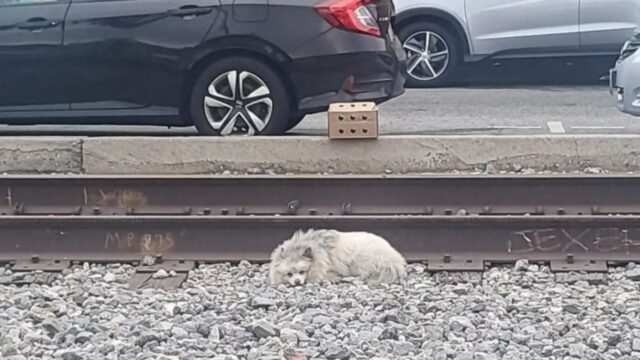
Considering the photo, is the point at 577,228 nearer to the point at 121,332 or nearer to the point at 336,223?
the point at 336,223

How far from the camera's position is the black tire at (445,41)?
16047 mm

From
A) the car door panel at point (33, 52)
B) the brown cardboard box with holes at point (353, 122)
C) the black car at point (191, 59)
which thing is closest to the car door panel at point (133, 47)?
the black car at point (191, 59)

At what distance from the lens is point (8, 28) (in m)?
9.77

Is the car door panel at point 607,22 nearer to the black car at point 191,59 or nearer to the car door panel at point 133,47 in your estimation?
the black car at point 191,59

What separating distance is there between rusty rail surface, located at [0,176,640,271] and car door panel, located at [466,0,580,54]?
8.43 m

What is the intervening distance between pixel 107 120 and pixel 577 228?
4216 millimetres

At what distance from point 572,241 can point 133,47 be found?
4.01m

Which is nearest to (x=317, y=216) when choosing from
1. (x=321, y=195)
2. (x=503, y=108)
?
(x=321, y=195)

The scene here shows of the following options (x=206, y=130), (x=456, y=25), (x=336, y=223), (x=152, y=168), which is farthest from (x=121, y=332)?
(x=456, y=25)

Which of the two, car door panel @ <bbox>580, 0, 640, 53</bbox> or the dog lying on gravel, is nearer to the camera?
the dog lying on gravel

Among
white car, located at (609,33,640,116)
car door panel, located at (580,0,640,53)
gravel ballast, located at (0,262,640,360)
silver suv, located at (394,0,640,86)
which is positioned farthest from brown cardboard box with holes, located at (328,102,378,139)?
car door panel, located at (580,0,640,53)

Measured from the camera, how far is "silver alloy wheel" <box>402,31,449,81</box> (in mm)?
16125

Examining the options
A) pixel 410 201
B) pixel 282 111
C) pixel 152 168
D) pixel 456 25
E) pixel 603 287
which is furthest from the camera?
pixel 456 25

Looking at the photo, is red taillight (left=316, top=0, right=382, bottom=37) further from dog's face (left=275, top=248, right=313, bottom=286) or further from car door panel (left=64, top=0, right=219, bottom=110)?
dog's face (left=275, top=248, right=313, bottom=286)
